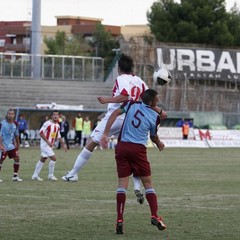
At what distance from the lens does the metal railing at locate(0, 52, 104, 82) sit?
59969 millimetres

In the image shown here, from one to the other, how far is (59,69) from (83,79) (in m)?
2.04

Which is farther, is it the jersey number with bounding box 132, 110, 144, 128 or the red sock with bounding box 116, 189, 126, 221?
the jersey number with bounding box 132, 110, 144, 128

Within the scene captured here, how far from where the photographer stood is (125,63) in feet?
43.0

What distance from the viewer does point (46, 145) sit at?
23016mm

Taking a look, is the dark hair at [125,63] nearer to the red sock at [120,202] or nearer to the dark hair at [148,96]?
the dark hair at [148,96]

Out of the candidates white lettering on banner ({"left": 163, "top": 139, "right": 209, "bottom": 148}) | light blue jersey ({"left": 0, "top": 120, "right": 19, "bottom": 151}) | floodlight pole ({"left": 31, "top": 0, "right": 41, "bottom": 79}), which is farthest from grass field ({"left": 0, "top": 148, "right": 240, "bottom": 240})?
floodlight pole ({"left": 31, "top": 0, "right": 41, "bottom": 79})

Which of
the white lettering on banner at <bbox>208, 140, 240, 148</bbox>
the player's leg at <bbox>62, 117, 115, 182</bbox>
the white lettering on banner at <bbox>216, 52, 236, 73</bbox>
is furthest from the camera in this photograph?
the white lettering on banner at <bbox>216, 52, 236, 73</bbox>

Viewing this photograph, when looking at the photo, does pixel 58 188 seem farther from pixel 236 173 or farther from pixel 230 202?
pixel 236 173

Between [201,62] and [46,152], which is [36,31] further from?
[46,152]

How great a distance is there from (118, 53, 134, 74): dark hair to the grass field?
233 cm

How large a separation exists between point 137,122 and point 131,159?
0.54 meters

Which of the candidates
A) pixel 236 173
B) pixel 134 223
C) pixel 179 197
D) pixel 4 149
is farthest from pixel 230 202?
pixel 236 173


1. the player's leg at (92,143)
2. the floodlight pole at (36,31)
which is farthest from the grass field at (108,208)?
the floodlight pole at (36,31)

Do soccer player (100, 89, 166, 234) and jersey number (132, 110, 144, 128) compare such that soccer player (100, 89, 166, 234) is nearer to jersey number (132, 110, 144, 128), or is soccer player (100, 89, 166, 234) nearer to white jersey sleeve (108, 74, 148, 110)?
jersey number (132, 110, 144, 128)
